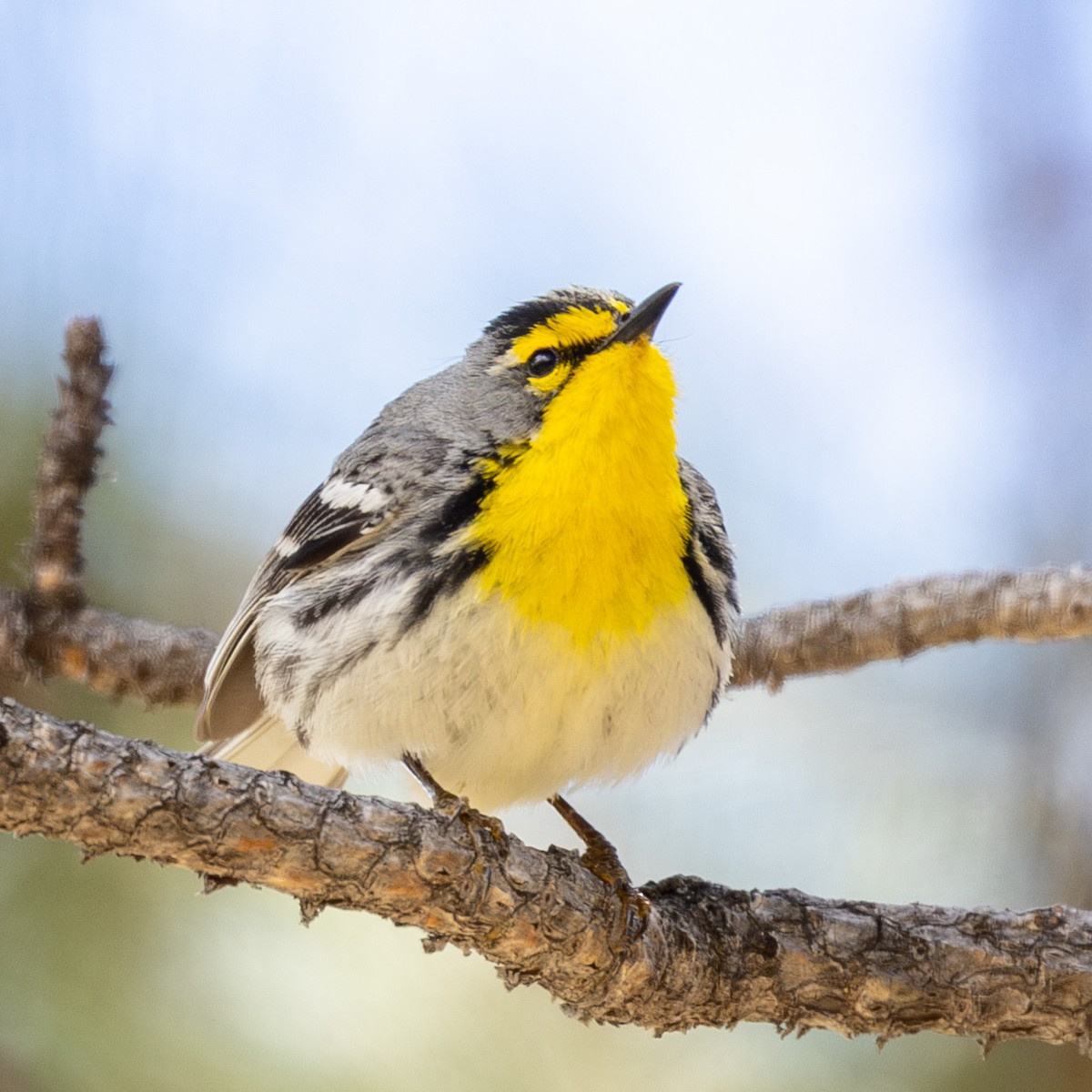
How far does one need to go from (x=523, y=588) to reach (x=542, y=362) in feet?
2.36

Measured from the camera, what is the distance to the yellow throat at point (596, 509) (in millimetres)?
2873

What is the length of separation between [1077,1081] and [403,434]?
247 cm

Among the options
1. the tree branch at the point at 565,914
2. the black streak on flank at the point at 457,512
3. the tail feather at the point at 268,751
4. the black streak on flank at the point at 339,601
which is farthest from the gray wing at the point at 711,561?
the tail feather at the point at 268,751

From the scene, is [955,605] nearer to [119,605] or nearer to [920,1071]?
[920,1071]

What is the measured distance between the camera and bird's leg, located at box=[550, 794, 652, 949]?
2781mm

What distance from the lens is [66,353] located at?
3465mm

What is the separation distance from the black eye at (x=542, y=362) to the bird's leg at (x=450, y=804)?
979 millimetres

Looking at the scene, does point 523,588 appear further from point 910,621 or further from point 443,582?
point 910,621

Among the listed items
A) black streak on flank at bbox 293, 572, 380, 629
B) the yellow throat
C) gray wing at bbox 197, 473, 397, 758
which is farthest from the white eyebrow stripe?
the yellow throat

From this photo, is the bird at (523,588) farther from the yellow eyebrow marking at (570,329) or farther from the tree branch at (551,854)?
the tree branch at (551,854)

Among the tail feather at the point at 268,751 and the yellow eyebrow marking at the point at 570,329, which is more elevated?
the yellow eyebrow marking at the point at 570,329

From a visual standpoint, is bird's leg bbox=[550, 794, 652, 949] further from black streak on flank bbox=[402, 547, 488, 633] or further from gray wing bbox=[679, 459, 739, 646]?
black streak on flank bbox=[402, 547, 488, 633]

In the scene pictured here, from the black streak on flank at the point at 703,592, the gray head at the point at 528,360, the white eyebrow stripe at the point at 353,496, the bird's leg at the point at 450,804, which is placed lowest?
the bird's leg at the point at 450,804

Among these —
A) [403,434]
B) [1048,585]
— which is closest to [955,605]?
[1048,585]
